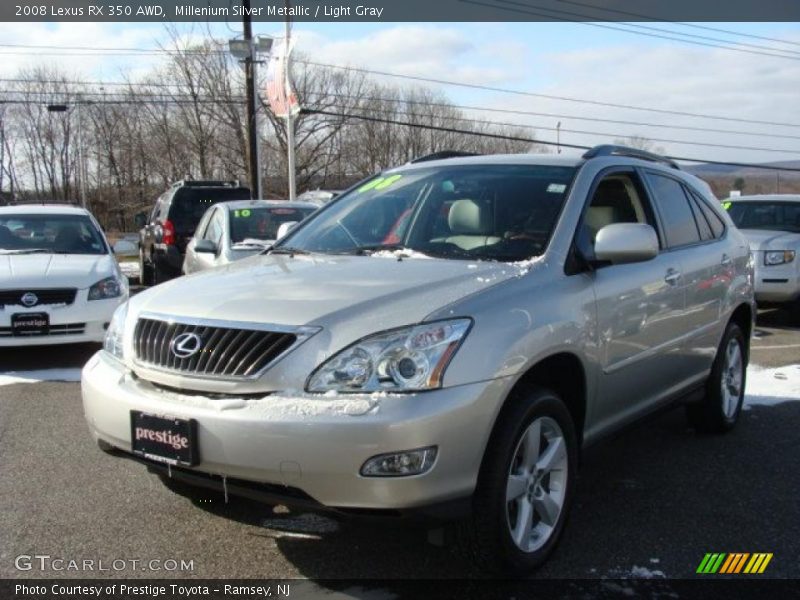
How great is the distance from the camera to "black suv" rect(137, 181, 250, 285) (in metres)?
12.8

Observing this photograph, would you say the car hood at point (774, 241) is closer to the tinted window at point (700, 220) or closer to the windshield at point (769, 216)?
the windshield at point (769, 216)

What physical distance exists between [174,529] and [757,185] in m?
48.0

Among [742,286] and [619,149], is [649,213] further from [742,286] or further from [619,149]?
[742,286]

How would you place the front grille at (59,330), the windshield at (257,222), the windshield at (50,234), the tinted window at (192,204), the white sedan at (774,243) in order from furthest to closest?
the tinted window at (192,204), the white sedan at (774,243), the windshield at (257,222), the windshield at (50,234), the front grille at (59,330)

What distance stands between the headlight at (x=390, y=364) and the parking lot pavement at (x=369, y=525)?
52cm

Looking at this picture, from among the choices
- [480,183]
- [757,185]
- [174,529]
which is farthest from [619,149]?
[757,185]

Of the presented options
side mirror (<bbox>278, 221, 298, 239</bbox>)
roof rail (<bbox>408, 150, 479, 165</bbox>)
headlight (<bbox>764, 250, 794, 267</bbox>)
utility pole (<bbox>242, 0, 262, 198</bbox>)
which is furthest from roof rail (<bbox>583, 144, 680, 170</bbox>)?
utility pole (<bbox>242, 0, 262, 198</bbox>)

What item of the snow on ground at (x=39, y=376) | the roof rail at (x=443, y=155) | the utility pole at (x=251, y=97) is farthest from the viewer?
the utility pole at (x=251, y=97)

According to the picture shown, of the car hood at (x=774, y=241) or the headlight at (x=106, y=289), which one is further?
the car hood at (x=774, y=241)

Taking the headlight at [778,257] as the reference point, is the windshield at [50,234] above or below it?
above

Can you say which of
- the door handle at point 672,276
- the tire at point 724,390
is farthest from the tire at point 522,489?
the tire at point 724,390

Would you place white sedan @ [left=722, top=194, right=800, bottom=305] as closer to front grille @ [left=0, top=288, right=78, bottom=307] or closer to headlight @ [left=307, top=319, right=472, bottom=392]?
front grille @ [left=0, top=288, right=78, bottom=307]

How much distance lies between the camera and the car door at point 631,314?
366cm

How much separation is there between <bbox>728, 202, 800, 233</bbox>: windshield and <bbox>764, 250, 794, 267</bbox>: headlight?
38.8 inches
